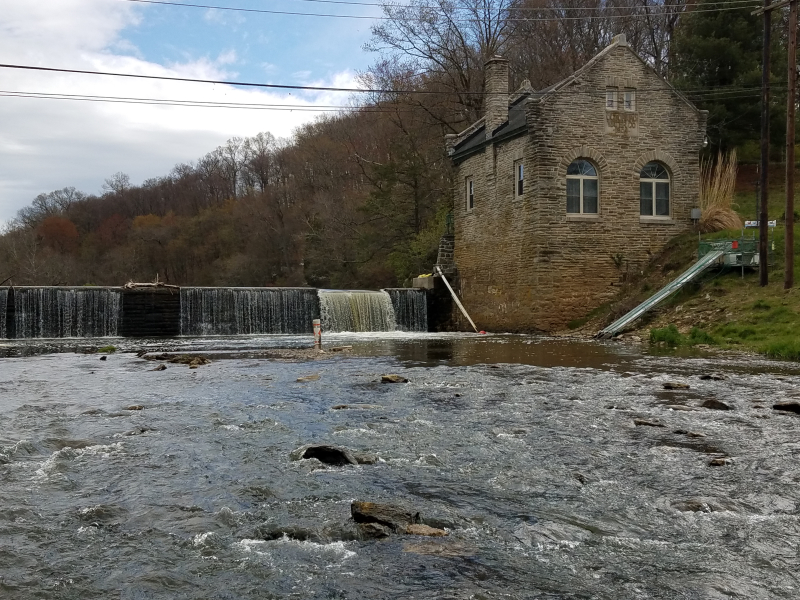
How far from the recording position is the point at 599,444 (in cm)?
809

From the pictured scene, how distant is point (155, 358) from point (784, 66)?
30.8 meters

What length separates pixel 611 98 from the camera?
979 inches

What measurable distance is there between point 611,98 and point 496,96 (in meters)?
4.57

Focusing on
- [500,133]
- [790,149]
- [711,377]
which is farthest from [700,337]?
[500,133]

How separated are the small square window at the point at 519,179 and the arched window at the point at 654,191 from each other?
4.09m

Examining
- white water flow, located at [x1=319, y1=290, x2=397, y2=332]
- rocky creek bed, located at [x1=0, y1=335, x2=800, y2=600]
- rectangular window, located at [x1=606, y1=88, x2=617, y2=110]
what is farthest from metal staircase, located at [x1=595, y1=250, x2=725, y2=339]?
white water flow, located at [x1=319, y1=290, x2=397, y2=332]

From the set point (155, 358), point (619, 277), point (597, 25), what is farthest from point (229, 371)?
point (597, 25)

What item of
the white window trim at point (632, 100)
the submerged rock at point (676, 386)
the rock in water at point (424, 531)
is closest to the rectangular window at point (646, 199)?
the white window trim at point (632, 100)

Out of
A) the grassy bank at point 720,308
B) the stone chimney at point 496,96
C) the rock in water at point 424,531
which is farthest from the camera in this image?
the stone chimney at point 496,96

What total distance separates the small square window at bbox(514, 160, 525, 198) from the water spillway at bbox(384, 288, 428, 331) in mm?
6706

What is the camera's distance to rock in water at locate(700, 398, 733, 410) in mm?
9977

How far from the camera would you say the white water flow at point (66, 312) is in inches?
1045

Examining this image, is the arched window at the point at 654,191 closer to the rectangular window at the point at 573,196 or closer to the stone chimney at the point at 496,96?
the rectangular window at the point at 573,196

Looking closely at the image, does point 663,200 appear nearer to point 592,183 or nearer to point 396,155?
point 592,183
